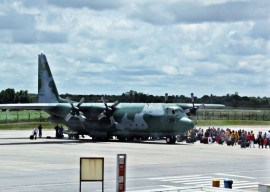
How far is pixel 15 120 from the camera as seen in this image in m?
96.2

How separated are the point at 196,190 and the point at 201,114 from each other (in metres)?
106

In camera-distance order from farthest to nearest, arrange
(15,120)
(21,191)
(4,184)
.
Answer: (15,120)
(4,184)
(21,191)

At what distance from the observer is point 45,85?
64.2 meters

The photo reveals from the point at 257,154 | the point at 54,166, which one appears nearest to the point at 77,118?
→ the point at 257,154

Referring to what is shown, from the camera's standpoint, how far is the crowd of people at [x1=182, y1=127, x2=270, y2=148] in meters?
50.7

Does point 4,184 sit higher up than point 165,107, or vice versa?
point 165,107

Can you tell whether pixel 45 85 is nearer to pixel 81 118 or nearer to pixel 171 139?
pixel 81 118

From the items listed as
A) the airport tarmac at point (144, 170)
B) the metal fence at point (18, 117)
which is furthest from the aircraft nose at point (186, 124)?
the metal fence at point (18, 117)

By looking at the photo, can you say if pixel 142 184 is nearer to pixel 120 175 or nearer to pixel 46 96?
pixel 120 175

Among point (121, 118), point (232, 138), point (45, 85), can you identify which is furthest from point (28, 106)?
point (232, 138)

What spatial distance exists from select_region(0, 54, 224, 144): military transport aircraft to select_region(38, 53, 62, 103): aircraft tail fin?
6.65 feet

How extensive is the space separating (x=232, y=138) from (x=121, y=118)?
10.3 m

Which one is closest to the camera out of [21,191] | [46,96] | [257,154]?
[21,191]

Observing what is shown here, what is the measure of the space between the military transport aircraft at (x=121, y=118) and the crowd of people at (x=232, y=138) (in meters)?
2.47
